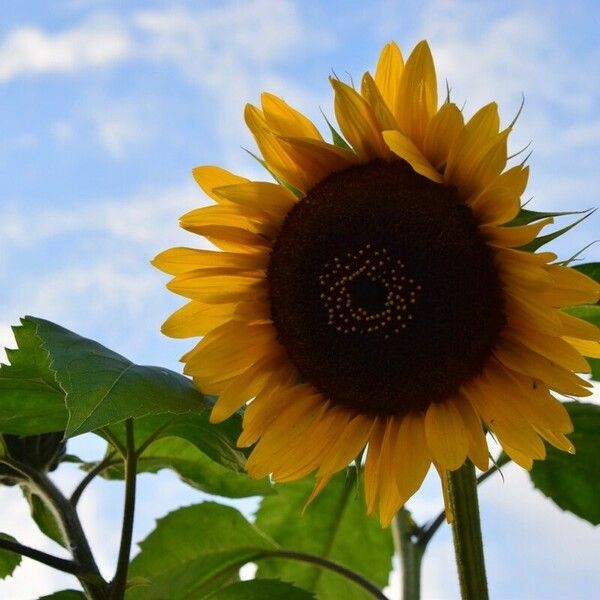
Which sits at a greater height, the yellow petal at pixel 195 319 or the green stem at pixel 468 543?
the yellow petal at pixel 195 319

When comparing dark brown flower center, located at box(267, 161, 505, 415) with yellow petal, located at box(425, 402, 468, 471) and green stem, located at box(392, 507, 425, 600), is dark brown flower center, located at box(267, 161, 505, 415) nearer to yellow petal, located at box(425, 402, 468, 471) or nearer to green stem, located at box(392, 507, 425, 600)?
yellow petal, located at box(425, 402, 468, 471)

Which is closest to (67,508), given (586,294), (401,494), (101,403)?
(101,403)

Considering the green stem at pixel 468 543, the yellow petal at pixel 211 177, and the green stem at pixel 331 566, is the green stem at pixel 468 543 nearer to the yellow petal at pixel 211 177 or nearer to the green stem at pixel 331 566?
the green stem at pixel 331 566

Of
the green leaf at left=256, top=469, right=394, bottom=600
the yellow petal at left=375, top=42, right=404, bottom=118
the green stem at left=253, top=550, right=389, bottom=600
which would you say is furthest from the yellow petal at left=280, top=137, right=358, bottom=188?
the green leaf at left=256, top=469, right=394, bottom=600

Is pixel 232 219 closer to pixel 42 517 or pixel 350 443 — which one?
pixel 350 443

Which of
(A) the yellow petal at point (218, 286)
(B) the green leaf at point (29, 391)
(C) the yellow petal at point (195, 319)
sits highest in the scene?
(A) the yellow petal at point (218, 286)

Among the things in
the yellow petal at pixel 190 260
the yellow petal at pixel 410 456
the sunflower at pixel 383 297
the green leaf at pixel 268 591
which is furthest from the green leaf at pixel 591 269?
the green leaf at pixel 268 591

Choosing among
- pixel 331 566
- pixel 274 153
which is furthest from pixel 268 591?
pixel 274 153
